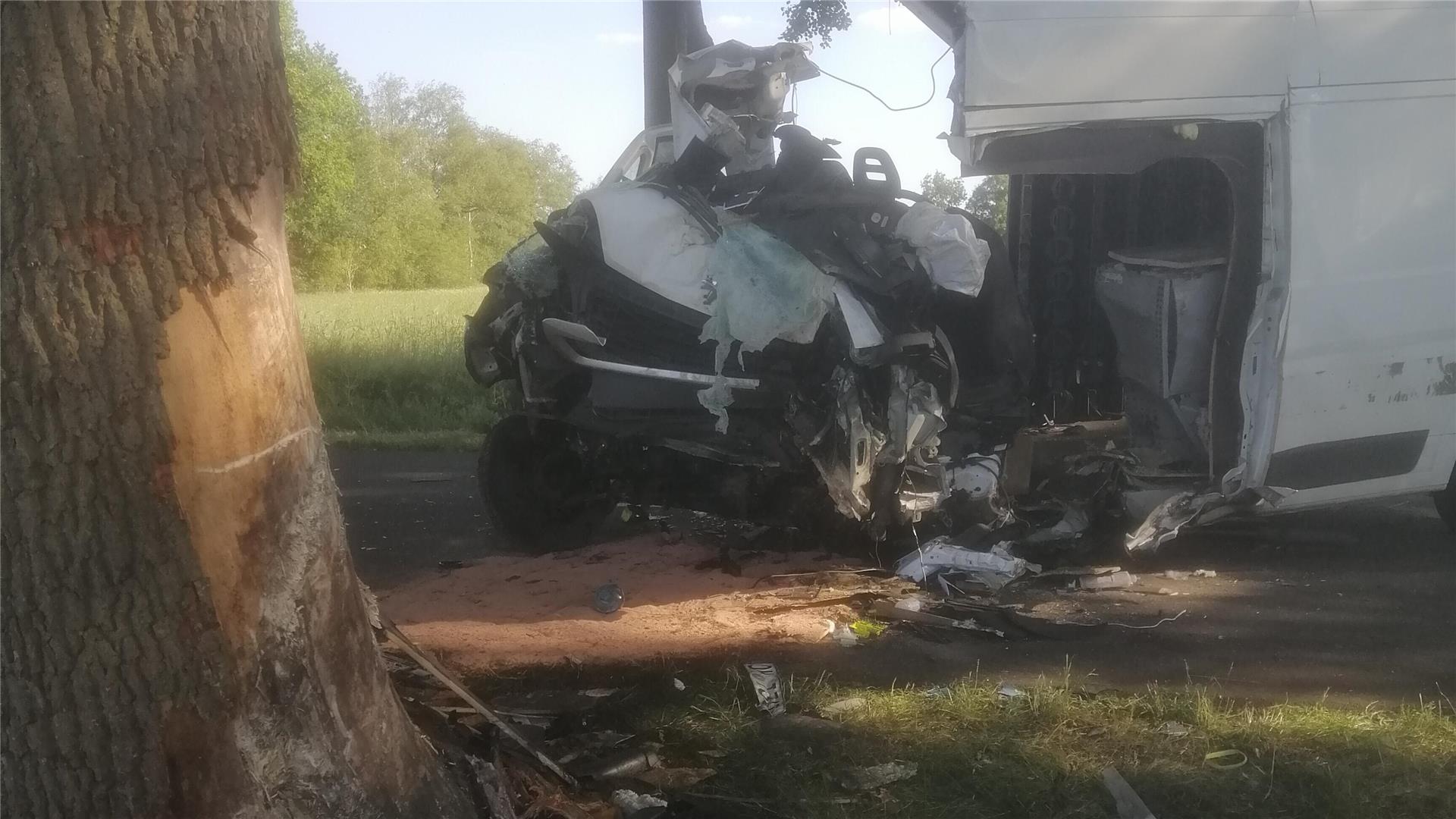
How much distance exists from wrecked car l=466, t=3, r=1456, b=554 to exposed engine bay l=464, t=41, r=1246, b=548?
1 cm

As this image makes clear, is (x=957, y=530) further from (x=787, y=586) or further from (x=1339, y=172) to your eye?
(x=1339, y=172)

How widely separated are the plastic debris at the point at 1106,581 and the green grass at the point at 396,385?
5.50 meters

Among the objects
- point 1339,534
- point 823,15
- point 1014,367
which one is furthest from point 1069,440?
point 823,15

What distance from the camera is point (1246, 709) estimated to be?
141 inches

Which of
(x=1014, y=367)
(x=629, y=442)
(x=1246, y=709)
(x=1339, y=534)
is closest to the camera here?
(x=1246, y=709)

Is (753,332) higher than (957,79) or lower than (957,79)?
lower

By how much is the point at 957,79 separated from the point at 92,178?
366 cm

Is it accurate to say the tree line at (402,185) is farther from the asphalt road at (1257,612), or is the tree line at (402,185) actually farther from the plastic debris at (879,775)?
the plastic debris at (879,775)

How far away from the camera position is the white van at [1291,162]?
4801 mm

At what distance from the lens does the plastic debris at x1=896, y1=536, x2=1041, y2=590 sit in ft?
16.9

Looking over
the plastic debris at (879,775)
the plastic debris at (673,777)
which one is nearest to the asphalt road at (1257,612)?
the plastic debris at (879,775)

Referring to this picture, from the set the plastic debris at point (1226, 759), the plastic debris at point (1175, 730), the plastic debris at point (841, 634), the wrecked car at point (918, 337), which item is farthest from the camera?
the wrecked car at point (918, 337)

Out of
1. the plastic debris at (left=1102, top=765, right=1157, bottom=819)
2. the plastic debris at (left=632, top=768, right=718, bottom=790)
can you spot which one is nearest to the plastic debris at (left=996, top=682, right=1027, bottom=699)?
the plastic debris at (left=1102, top=765, right=1157, bottom=819)

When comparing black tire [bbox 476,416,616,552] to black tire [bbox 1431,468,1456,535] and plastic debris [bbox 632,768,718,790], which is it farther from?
black tire [bbox 1431,468,1456,535]
